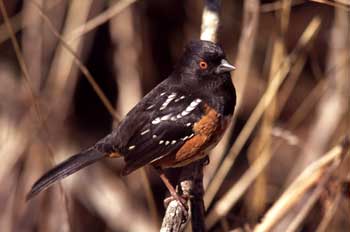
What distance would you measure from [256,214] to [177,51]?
5.84 feet

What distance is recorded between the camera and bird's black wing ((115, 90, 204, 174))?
118 inches

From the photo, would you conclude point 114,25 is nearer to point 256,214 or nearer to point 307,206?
point 256,214

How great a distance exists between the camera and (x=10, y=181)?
4254 mm

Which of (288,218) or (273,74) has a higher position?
(273,74)

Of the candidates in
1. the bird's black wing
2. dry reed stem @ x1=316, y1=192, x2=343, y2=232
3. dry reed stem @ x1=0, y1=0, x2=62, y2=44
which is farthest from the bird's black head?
dry reed stem @ x1=0, y1=0, x2=62, y2=44

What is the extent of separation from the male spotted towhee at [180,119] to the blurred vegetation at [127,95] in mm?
327

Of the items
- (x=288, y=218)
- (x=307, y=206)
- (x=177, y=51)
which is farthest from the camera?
(x=177, y=51)

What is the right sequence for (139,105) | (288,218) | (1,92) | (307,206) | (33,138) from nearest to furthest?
(307,206)
(139,105)
(288,218)
(33,138)
(1,92)

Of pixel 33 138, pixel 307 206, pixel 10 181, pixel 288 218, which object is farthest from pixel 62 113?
pixel 307 206

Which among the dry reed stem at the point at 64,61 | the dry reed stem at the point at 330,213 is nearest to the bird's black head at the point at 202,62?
the dry reed stem at the point at 330,213

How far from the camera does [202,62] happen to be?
3.04m

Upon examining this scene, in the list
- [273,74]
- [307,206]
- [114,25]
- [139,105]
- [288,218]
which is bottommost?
[288,218]

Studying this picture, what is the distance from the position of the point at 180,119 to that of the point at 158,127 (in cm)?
10

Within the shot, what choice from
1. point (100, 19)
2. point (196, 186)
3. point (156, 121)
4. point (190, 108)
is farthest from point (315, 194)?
point (100, 19)
